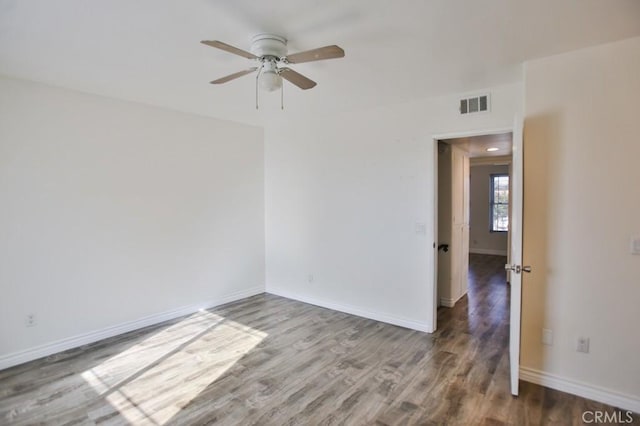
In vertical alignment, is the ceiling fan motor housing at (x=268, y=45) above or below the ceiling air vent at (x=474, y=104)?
above

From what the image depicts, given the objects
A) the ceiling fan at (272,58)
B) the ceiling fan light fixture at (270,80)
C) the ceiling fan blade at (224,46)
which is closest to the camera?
the ceiling fan blade at (224,46)

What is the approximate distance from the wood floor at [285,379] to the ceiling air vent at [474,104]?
7.70 feet

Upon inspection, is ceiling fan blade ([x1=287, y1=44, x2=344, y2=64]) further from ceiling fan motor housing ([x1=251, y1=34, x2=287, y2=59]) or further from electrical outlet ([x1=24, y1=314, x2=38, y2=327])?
electrical outlet ([x1=24, y1=314, x2=38, y2=327])

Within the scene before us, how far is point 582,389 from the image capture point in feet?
8.14

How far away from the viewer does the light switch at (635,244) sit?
7.49 ft

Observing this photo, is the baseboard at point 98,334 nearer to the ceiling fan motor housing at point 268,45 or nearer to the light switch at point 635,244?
the ceiling fan motor housing at point 268,45

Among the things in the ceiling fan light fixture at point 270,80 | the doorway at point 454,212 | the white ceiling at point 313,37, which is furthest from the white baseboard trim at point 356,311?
the ceiling fan light fixture at point 270,80

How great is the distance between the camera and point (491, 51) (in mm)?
2436

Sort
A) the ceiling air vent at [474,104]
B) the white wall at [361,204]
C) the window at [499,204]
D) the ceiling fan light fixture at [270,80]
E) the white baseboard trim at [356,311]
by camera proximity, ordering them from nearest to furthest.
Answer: the ceiling fan light fixture at [270,80], the ceiling air vent at [474,104], the white wall at [361,204], the white baseboard trim at [356,311], the window at [499,204]

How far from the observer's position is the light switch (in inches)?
89.9

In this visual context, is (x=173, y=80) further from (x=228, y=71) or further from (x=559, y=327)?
(x=559, y=327)

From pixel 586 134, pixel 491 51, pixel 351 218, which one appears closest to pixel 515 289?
pixel 586 134

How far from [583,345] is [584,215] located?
0.97 meters

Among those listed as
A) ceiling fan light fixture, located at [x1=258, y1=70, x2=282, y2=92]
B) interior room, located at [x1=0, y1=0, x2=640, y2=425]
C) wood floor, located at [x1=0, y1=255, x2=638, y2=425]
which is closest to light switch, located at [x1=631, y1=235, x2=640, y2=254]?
interior room, located at [x1=0, y1=0, x2=640, y2=425]
